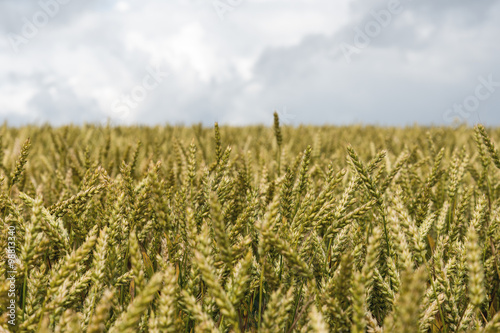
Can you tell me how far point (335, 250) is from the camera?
1.25 m

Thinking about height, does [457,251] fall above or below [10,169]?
below

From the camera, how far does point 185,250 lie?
3.92 feet

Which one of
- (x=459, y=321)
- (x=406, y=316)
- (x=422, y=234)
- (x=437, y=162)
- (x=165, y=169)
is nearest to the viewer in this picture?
(x=406, y=316)

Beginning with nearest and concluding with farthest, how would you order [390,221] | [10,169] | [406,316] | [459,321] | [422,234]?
[406,316] < [390,221] < [459,321] < [422,234] < [10,169]

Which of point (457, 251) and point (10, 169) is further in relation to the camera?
point (10, 169)

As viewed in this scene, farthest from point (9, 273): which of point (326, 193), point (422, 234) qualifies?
point (422, 234)

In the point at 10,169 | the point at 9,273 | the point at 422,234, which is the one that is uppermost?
the point at 10,169

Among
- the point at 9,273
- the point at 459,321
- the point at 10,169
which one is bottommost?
the point at 459,321

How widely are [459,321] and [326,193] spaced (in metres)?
0.55

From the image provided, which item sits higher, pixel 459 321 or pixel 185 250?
pixel 185 250

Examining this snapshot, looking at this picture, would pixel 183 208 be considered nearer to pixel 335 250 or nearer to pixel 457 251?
pixel 335 250

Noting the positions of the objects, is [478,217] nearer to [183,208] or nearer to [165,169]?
[183,208]

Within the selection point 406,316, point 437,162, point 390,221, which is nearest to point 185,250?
point 390,221

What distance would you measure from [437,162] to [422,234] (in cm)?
47
